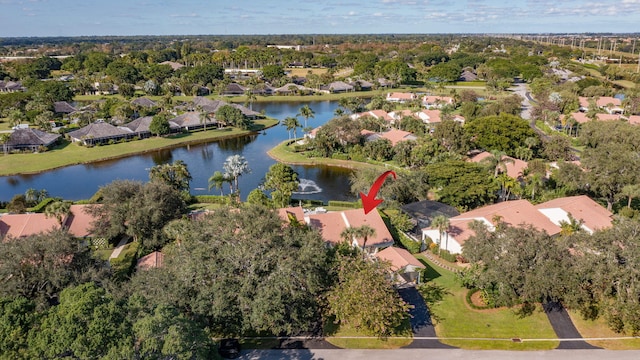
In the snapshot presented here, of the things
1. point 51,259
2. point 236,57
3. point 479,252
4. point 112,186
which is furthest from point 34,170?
point 236,57

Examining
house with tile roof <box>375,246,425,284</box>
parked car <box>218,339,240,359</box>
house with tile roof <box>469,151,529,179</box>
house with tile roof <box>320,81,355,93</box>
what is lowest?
parked car <box>218,339,240,359</box>

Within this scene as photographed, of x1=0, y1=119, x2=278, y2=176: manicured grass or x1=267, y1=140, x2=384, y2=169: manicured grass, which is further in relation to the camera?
x1=267, y1=140, x2=384, y2=169: manicured grass

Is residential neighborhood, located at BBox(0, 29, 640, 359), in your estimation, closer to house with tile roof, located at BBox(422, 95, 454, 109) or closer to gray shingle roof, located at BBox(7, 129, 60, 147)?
gray shingle roof, located at BBox(7, 129, 60, 147)

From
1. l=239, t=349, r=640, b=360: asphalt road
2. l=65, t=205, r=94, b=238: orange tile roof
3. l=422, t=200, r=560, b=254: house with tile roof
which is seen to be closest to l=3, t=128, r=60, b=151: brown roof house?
l=65, t=205, r=94, b=238: orange tile roof

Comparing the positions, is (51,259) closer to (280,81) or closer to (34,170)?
(34,170)

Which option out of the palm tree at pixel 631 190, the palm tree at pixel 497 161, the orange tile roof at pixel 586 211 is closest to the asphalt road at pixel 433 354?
the orange tile roof at pixel 586 211

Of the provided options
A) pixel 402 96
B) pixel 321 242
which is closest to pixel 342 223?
pixel 321 242

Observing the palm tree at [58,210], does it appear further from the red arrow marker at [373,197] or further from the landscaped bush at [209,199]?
the red arrow marker at [373,197]
